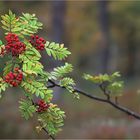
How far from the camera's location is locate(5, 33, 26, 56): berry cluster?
10.3 ft

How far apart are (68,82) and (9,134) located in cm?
979

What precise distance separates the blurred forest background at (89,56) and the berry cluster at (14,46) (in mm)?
1328

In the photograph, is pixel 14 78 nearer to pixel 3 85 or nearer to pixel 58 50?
pixel 3 85

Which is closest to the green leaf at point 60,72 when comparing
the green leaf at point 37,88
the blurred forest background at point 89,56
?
the green leaf at point 37,88

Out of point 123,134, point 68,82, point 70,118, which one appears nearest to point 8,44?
point 68,82

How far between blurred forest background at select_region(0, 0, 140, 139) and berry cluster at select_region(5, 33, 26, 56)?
4.36ft

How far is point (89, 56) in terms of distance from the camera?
55.1m

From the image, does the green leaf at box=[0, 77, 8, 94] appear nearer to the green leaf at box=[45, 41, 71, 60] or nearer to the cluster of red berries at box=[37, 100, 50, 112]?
the cluster of red berries at box=[37, 100, 50, 112]

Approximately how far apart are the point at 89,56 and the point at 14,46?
52.0 m

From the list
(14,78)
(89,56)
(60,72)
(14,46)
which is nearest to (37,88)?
(14,78)

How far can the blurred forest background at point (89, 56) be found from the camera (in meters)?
13.5

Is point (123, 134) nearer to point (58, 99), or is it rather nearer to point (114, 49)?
point (58, 99)

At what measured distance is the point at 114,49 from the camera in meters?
52.7

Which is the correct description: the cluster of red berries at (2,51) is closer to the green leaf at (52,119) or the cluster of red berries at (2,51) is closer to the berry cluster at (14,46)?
the berry cluster at (14,46)
